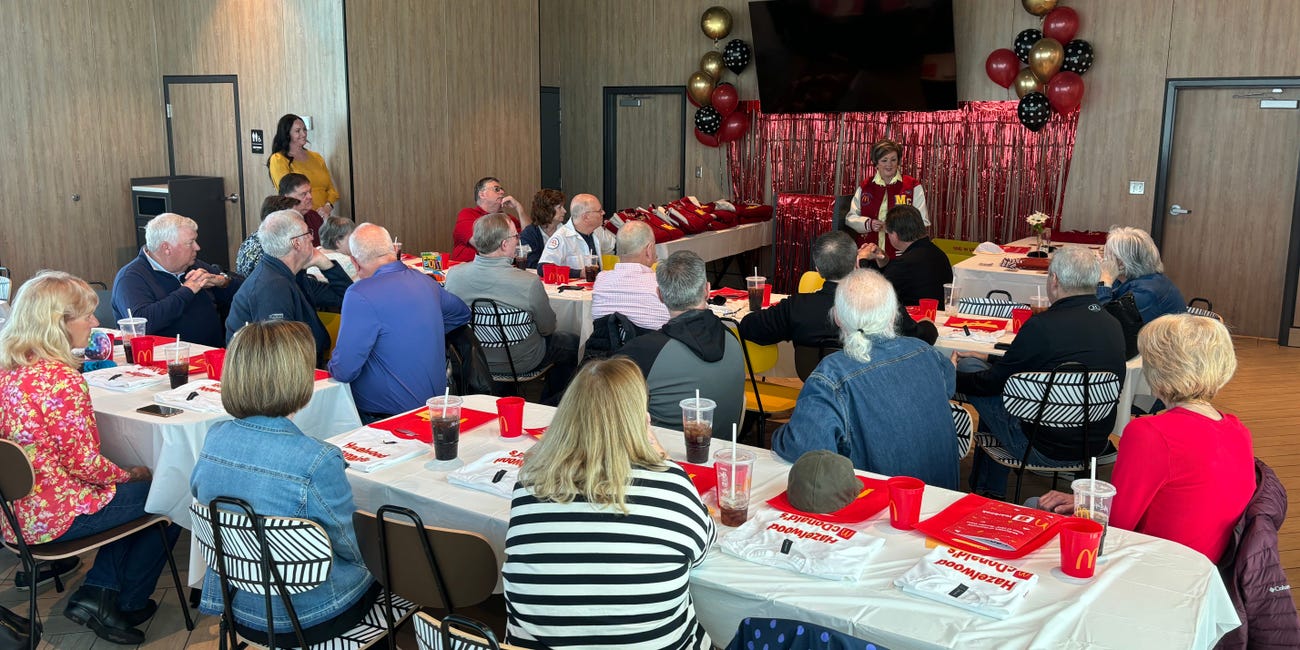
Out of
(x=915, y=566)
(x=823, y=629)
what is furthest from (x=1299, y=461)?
(x=823, y=629)

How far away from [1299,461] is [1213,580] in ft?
13.2

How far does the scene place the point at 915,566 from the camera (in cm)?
224

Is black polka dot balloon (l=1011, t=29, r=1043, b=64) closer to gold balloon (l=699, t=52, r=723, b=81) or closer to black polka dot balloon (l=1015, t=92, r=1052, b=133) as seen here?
black polka dot balloon (l=1015, t=92, r=1052, b=133)

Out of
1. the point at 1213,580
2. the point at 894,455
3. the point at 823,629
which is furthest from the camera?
the point at 894,455

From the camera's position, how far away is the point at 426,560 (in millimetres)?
2393

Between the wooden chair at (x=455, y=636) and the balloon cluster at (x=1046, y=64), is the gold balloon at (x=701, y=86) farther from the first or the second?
the wooden chair at (x=455, y=636)

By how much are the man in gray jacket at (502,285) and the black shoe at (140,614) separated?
2104 mm

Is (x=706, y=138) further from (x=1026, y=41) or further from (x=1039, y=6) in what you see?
(x=1039, y=6)

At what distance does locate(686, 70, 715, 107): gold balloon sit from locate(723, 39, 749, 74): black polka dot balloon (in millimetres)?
288

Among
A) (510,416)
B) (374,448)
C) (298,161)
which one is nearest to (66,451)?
(374,448)

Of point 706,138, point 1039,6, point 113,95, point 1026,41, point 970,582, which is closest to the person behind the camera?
point 970,582

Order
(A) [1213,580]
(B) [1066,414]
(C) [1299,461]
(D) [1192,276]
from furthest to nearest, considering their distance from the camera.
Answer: (D) [1192,276] < (C) [1299,461] < (B) [1066,414] < (A) [1213,580]

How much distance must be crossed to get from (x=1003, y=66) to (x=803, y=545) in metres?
→ 7.99

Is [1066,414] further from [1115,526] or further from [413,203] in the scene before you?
[413,203]
